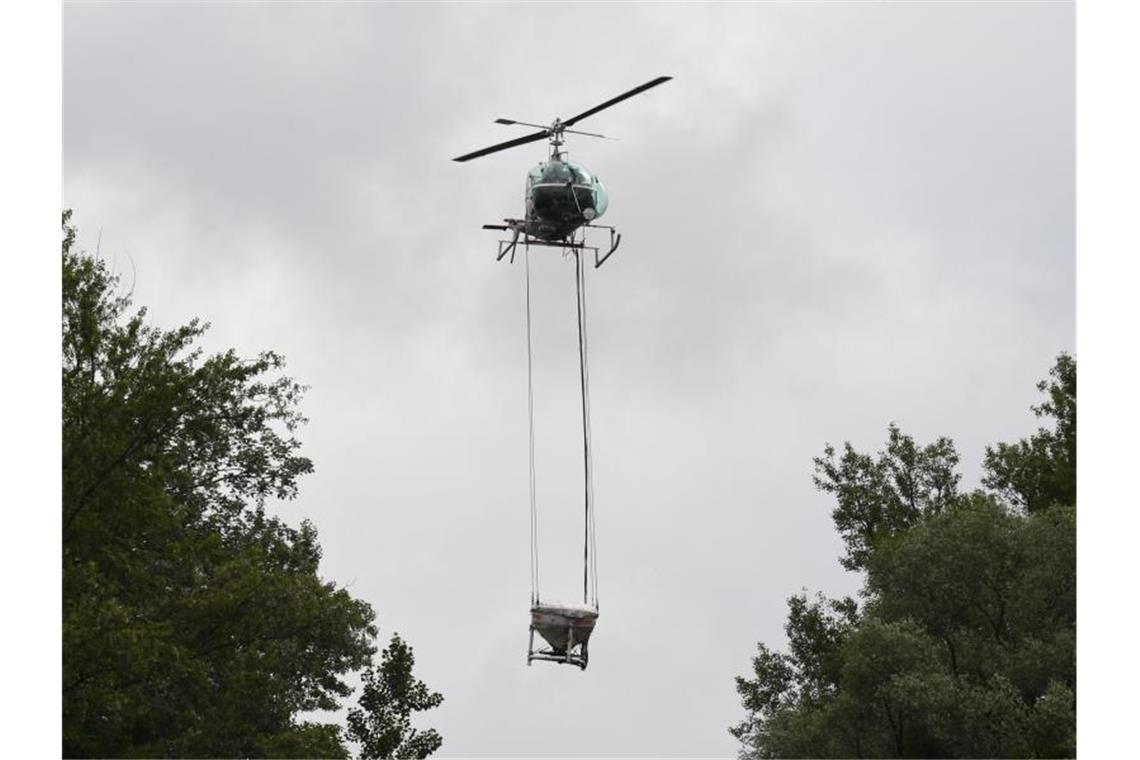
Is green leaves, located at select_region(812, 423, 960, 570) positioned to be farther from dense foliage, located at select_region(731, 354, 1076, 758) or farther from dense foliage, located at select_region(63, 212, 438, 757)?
dense foliage, located at select_region(63, 212, 438, 757)

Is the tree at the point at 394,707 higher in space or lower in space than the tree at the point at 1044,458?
lower

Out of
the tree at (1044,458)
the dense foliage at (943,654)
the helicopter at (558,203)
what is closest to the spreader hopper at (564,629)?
the helicopter at (558,203)

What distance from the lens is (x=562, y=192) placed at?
32469mm

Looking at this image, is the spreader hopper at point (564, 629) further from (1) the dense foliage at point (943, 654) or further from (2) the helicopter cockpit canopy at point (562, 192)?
(1) the dense foliage at point (943, 654)

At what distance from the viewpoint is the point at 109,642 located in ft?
103

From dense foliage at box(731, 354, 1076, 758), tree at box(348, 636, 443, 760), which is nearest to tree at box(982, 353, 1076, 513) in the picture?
dense foliage at box(731, 354, 1076, 758)

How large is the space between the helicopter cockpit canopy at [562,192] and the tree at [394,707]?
2241cm

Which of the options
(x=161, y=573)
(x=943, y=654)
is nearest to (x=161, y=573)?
(x=161, y=573)

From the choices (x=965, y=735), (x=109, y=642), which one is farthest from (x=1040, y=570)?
(x=109, y=642)

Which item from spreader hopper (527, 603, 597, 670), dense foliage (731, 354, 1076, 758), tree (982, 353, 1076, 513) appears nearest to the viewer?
spreader hopper (527, 603, 597, 670)

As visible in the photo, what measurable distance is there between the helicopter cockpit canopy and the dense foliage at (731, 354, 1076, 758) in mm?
15786

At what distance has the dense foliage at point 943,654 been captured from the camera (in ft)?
142

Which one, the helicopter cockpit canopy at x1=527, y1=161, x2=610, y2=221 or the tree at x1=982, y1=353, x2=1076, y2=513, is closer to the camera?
the helicopter cockpit canopy at x1=527, y1=161, x2=610, y2=221

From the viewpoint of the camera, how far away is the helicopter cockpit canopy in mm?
32500
